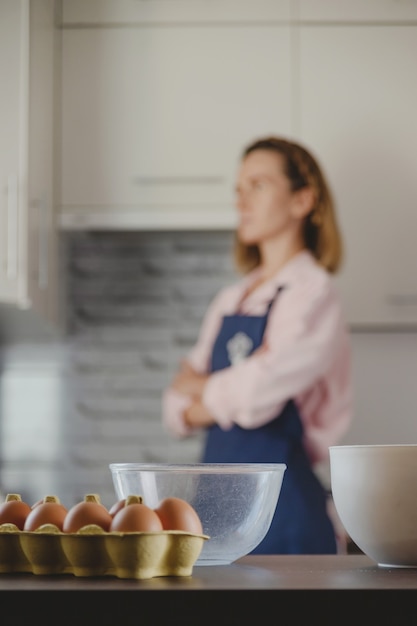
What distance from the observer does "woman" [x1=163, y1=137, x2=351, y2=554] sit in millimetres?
2287

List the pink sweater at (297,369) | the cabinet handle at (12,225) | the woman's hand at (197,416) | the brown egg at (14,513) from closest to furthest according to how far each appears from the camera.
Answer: the brown egg at (14,513)
the cabinet handle at (12,225)
the pink sweater at (297,369)
the woman's hand at (197,416)

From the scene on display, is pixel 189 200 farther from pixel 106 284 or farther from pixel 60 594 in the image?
pixel 60 594

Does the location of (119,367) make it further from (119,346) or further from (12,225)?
(12,225)

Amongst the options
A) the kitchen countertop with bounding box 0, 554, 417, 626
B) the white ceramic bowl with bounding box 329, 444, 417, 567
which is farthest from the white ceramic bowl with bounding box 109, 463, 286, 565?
the kitchen countertop with bounding box 0, 554, 417, 626

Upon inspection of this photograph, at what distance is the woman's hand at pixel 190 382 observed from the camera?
2496 millimetres

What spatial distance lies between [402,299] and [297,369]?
1.35 feet

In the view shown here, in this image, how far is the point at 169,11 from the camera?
8.53ft

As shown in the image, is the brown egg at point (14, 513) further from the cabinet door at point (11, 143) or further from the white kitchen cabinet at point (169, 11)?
the white kitchen cabinet at point (169, 11)

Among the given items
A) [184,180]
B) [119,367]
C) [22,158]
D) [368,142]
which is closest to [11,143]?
[22,158]

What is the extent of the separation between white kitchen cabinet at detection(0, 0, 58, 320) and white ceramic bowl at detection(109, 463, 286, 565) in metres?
1.33

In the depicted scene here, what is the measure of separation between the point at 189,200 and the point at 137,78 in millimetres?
359

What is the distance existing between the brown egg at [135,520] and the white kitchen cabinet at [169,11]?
2043 millimetres

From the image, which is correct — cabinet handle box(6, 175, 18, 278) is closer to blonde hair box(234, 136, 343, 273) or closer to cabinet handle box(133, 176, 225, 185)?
cabinet handle box(133, 176, 225, 185)

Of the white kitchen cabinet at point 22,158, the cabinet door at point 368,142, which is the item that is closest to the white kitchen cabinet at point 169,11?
the cabinet door at point 368,142
